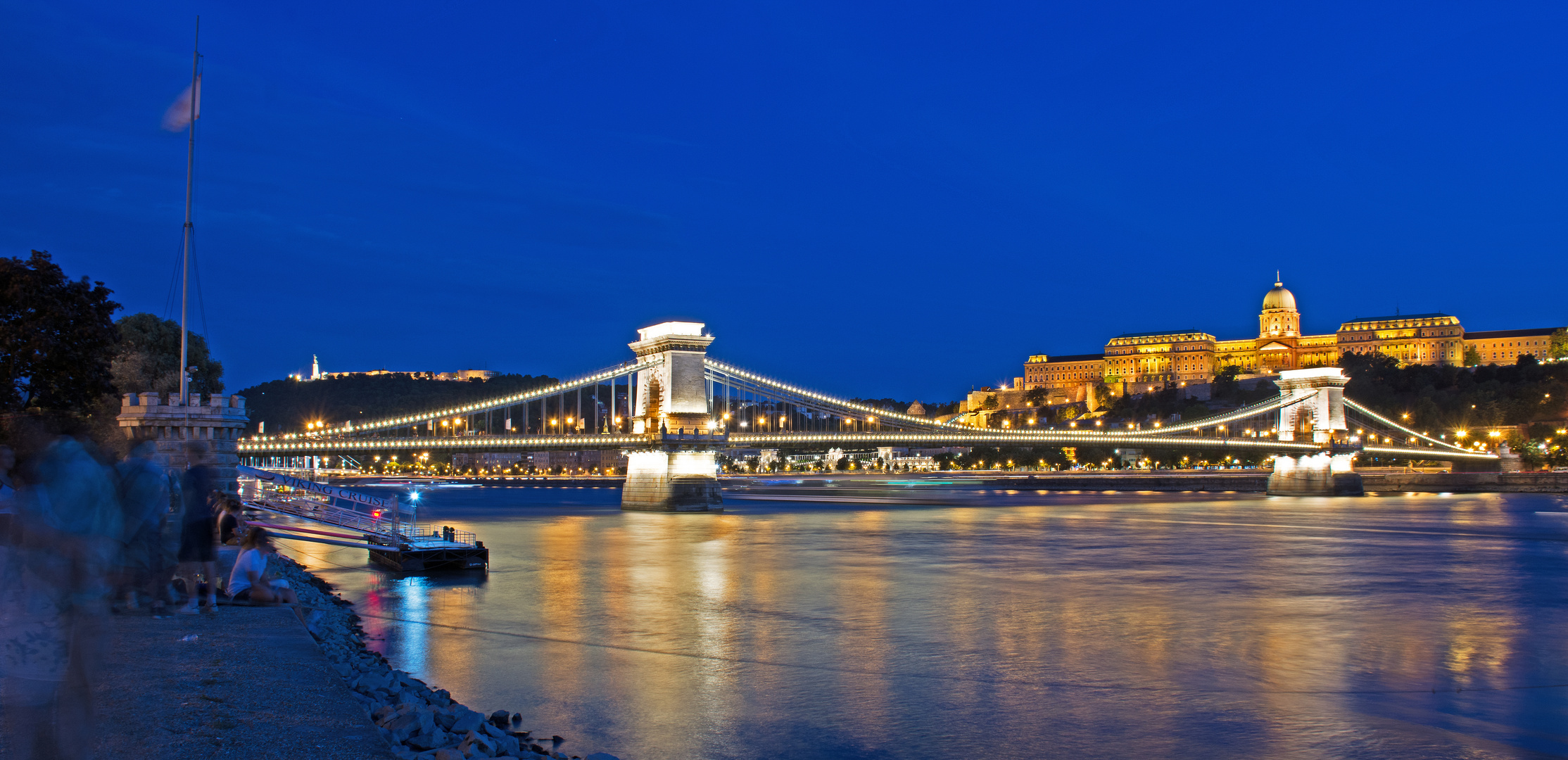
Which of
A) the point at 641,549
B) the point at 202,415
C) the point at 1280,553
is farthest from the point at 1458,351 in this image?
the point at 202,415

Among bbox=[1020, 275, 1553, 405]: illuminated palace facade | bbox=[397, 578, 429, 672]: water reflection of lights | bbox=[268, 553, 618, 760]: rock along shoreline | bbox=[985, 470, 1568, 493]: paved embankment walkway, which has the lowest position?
bbox=[985, 470, 1568, 493]: paved embankment walkway

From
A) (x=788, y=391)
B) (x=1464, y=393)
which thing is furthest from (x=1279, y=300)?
(x=788, y=391)

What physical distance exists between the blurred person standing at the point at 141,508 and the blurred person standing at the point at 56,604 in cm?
153

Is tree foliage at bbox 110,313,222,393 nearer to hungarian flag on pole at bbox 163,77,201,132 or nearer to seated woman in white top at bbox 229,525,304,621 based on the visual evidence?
hungarian flag on pole at bbox 163,77,201,132

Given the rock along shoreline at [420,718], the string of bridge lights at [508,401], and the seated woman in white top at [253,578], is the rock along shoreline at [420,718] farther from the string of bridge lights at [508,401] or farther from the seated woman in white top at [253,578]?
the string of bridge lights at [508,401]

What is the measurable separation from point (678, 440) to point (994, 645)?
2627 centimetres

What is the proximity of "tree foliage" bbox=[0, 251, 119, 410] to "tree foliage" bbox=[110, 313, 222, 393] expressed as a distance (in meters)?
12.4

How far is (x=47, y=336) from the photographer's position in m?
20.8

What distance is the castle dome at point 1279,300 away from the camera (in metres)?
150

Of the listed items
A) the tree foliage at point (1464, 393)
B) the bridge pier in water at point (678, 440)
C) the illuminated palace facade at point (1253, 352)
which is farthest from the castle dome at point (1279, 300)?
the bridge pier in water at point (678, 440)

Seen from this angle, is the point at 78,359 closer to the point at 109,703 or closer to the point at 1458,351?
the point at 109,703

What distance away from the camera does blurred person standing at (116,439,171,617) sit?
262 inches

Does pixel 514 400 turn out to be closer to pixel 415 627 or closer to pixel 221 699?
pixel 415 627

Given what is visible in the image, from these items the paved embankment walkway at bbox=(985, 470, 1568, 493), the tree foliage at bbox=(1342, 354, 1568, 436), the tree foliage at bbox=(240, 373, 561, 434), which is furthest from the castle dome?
the tree foliage at bbox=(240, 373, 561, 434)
